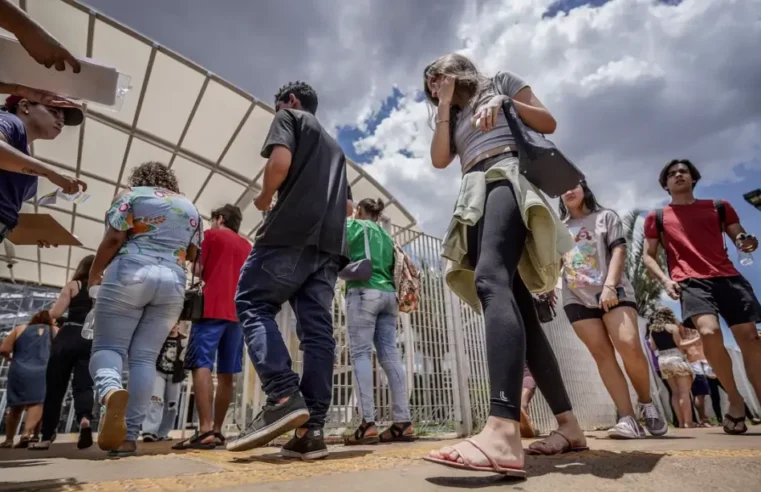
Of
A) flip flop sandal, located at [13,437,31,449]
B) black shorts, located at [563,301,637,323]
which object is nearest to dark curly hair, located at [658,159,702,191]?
black shorts, located at [563,301,637,323]

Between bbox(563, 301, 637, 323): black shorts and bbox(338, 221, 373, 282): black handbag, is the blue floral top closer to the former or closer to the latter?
bbox(338, 221, 373, 282): black handbag

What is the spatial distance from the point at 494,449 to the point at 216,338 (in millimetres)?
2620

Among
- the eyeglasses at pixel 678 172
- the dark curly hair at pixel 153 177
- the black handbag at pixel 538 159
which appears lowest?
the black handbag at pixel 538 159

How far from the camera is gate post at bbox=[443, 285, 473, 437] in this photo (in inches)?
193

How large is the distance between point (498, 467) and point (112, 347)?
86.1 inches

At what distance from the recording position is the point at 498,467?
1.20 metres

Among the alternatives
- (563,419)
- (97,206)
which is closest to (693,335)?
(563,419)

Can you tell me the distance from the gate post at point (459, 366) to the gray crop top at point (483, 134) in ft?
11.8

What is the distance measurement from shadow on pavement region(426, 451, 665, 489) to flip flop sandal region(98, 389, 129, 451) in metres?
1.68

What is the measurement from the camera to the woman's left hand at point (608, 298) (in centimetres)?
285

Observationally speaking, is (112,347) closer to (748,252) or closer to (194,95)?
(748,252)

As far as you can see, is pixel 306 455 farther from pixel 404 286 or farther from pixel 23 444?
pixel 23 444

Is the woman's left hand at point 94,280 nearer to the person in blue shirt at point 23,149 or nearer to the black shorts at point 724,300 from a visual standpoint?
the person in blue shirt at point 23,149

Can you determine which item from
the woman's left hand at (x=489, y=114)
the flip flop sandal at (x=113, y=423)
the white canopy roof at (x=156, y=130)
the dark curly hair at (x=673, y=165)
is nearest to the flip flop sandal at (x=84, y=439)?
the flip flop sandal at (x=113, y=423)
